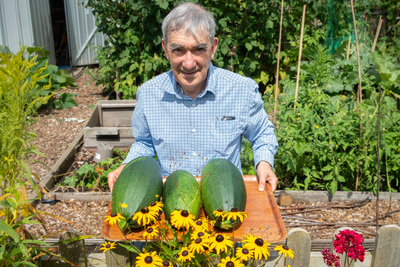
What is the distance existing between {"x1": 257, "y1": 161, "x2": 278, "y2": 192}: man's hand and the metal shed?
554 cm

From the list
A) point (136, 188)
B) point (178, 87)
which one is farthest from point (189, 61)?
point (136, 188)

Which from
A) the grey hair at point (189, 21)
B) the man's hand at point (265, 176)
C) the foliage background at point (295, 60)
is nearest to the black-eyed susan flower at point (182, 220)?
the man's hand at point (265, 176)

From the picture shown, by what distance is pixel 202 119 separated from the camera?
2.63m

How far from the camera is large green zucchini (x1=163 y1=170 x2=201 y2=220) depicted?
1630 millimetres

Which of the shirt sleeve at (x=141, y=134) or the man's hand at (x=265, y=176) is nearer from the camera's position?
the man's hand at (x=265, y=176)

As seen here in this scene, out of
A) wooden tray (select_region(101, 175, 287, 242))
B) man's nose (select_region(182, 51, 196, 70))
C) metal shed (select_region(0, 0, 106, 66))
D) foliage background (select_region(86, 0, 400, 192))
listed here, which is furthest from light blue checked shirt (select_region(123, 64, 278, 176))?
metal shed (select_region(0, 0, 106, 66))

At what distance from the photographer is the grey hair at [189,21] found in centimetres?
223

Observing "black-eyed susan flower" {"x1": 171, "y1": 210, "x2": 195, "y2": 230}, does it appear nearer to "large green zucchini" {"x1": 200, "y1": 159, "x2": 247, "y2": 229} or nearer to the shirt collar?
"large green zucchini" {"x1": 200, "y1": 159, "x2": 247, "y2": 229}

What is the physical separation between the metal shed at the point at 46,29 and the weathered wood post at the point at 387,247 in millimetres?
6174

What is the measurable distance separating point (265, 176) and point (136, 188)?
2.59 feet

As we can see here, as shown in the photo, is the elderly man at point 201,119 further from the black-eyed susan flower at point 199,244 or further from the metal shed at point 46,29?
A: the metal shed at point 46,29

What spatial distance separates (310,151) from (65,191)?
2.79 metres

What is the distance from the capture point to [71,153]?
198 inches

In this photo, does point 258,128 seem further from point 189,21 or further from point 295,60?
point 295,60
